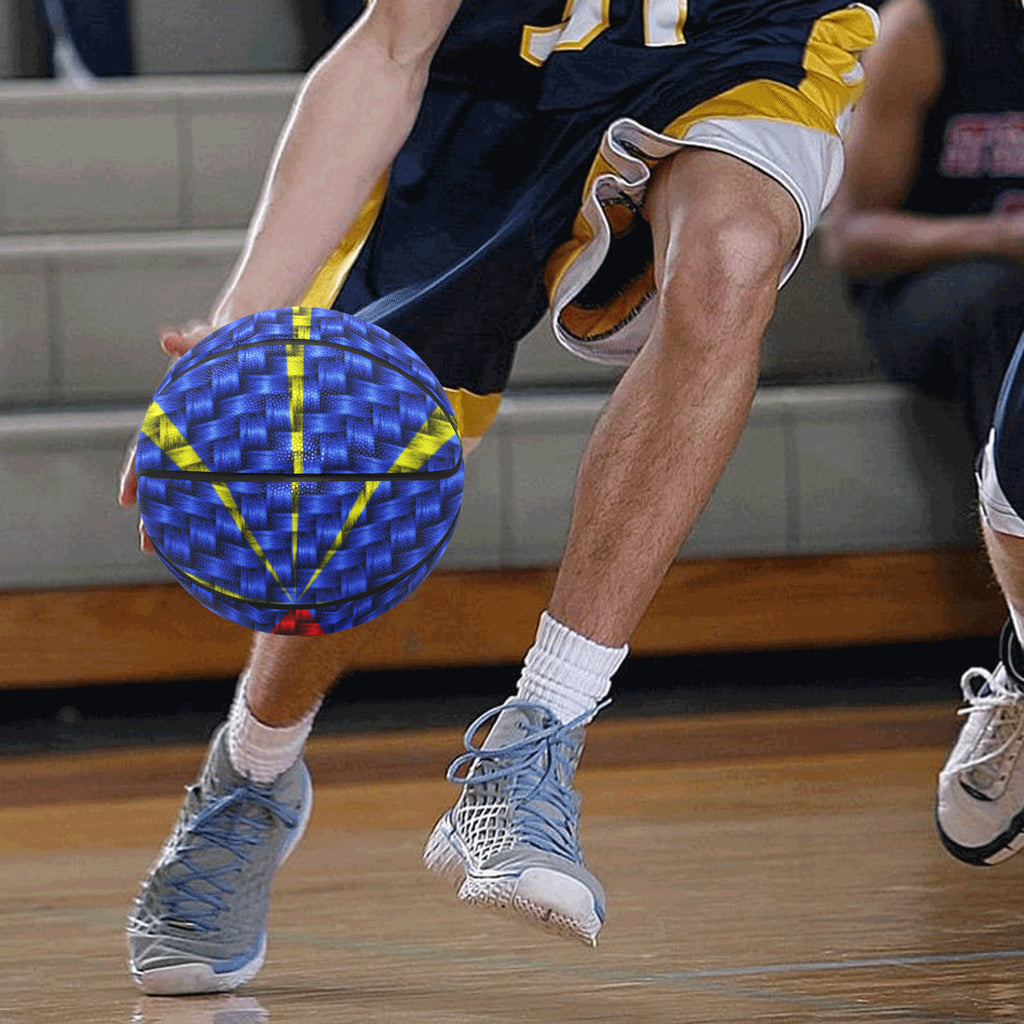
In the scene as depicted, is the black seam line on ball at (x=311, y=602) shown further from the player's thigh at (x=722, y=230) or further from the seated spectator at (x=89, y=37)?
the seated spectator at (x=89, y=37)

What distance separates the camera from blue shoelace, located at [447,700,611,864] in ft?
3.86

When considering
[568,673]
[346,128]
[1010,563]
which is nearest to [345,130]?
[346,128]

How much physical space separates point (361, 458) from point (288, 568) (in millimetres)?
64

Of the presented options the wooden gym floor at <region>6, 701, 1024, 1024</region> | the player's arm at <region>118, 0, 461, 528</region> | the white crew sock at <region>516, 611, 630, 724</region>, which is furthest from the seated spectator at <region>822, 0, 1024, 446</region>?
the white crew sock at <region>516, 611, 630, 724</region>

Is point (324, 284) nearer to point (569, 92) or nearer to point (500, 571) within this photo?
point (569, 92)

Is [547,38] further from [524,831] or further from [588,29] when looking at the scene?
[524,831]

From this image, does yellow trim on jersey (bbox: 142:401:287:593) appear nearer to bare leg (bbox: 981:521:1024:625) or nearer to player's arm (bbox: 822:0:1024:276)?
bare leg (bbox: 981:521:1024:625)

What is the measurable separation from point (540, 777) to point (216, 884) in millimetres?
272

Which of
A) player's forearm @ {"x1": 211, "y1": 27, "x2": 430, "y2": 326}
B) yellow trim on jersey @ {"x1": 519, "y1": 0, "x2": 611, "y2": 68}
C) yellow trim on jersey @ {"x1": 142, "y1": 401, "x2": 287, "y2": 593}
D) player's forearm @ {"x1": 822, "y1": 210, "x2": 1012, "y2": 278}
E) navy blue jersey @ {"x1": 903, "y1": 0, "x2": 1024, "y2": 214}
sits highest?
yellow trim on jersey @ {"x1": 519, "y1": 0, "x2": 611, "y2": 68}

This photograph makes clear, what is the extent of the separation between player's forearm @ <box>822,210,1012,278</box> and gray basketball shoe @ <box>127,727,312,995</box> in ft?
4.80

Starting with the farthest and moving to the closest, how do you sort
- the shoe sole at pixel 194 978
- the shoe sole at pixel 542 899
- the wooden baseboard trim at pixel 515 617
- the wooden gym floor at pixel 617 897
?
the wooden baseboard trim at pixel 515 617 → the shoe sole at pixel 194 978 → the wooden gym floor at pixel 617 897 → the shoe sole at pixel 542 899

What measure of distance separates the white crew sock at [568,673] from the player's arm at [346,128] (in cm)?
27

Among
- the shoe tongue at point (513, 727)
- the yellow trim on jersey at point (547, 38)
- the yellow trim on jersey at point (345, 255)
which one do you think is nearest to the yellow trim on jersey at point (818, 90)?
the yellow trim on jersey at point (547, 38)

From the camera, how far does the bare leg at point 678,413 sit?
1236 mm
